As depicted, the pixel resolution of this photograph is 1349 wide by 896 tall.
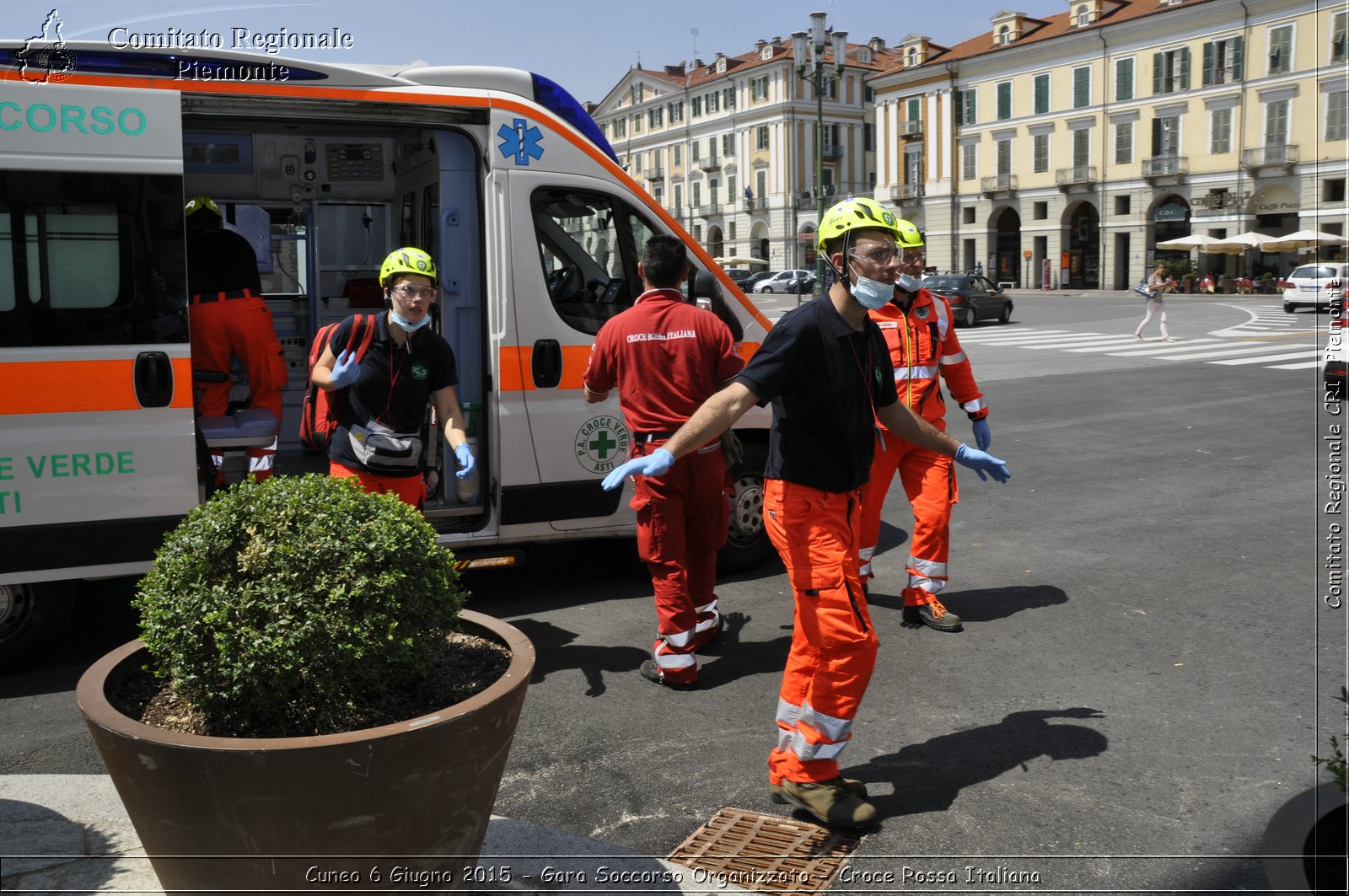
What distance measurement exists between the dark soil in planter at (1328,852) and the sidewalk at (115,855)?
5.03 feet

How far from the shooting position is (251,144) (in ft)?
27.3

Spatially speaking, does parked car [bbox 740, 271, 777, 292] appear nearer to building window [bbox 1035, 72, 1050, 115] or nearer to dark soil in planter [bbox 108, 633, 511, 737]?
building window [bbox 1035, 72, 1050, 115]

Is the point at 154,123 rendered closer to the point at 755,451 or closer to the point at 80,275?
the point at 80,275

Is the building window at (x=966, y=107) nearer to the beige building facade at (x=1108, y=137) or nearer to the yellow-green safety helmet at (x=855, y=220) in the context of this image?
the beige building facade at (x=1108, y=137)

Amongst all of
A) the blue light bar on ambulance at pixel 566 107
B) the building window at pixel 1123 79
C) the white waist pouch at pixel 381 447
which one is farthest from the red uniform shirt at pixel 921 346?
the building window at pixel 1123 79

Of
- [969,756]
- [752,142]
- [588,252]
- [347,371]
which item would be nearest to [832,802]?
[969,756]

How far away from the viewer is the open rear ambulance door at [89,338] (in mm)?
4992

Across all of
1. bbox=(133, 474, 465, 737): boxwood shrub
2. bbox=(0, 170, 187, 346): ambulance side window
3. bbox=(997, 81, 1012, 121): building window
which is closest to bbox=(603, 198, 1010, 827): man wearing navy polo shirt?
bbox=(133, 474, 465, 737): boxwood shrub

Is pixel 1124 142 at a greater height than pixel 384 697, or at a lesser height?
greater

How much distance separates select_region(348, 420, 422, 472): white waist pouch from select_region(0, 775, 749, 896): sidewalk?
179 cm

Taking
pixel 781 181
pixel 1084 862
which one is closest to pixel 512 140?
pixel 1084 862

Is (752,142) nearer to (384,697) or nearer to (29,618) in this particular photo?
(29,618)

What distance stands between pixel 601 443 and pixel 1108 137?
5991 centimetres

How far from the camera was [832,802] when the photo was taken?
378 centimetres
